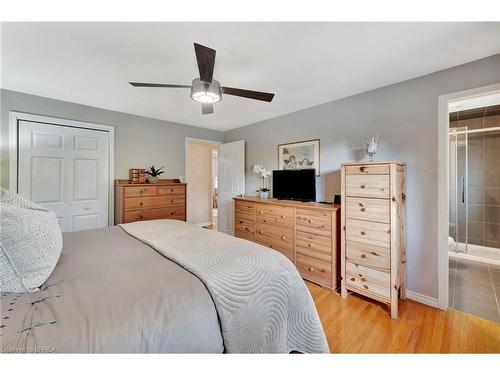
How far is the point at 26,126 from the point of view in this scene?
2.67 m

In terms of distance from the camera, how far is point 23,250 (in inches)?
36.7

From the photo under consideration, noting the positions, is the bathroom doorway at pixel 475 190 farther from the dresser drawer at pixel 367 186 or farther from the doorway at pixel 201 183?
the doorway at pixel 201 183

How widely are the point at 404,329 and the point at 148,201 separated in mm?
3305

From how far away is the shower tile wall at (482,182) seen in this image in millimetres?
3236

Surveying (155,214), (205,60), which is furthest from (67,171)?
(205,60)

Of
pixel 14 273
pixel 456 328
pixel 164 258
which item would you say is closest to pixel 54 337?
pixel 14 273

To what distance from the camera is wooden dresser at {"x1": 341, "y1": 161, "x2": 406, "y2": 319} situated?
1.95 metres

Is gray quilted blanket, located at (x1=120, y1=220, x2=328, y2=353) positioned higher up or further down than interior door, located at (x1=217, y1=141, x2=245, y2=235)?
further down

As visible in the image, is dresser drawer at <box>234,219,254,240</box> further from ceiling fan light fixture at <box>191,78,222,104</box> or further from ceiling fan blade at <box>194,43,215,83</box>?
ceiling fan blade at <box>194,43,215,83</box>

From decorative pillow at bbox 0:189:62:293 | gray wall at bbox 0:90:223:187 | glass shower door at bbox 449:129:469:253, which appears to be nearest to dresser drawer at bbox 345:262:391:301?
decorative pillow at bbox 0:189:62:293

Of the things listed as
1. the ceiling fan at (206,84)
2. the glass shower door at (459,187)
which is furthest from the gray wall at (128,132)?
the glass shower door at (459,187)

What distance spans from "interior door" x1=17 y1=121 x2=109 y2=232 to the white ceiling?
0.56m

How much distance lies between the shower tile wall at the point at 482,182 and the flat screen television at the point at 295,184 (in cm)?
259

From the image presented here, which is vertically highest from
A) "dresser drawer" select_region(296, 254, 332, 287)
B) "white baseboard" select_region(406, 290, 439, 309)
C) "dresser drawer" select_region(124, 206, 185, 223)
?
"dresser drawer" select_region(124, 206, 185, 223)
